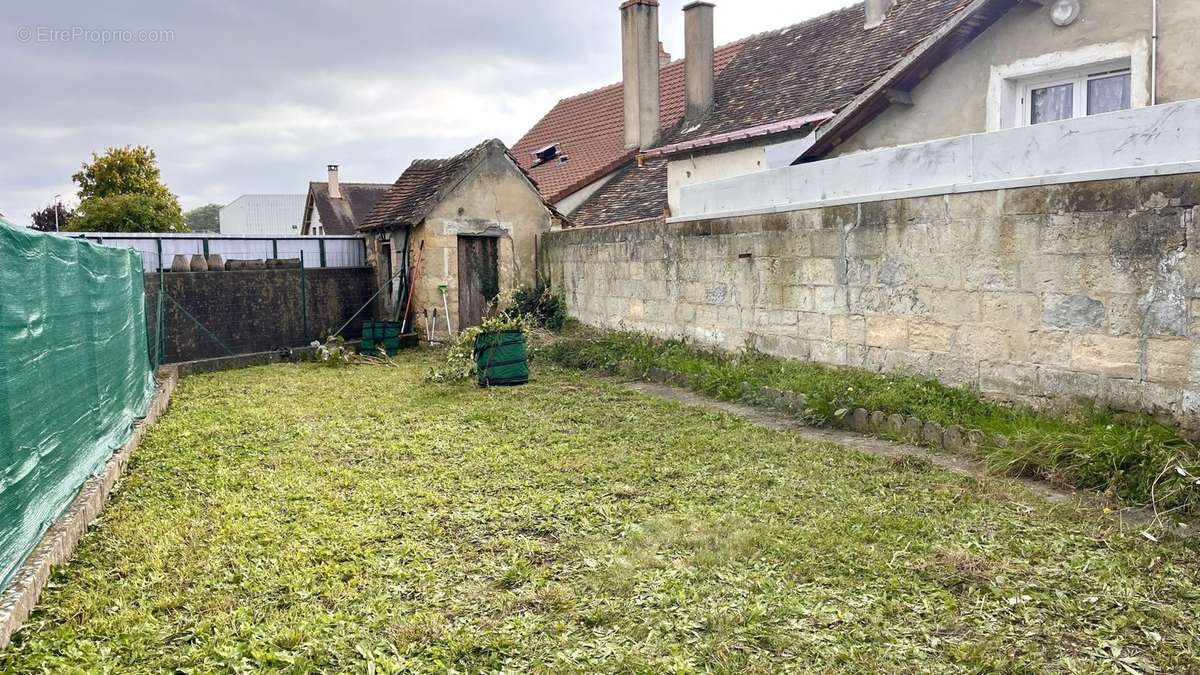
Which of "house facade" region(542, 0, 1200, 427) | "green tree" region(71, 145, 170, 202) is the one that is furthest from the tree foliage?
"house facade" region(542, 0, 1200, 427)

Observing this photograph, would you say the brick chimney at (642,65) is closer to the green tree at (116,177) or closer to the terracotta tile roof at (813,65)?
the terracotta tile roof at (813,65)

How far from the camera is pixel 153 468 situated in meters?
6.38

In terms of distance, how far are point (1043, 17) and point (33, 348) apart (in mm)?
9044

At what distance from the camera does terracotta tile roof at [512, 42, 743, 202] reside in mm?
18188

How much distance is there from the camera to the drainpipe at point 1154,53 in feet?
24.3

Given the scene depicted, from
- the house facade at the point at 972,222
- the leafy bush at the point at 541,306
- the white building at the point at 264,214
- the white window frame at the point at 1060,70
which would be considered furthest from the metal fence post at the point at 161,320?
the white building at the point at 264,214

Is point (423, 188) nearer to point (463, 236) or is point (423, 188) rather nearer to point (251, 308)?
point (463, 236)

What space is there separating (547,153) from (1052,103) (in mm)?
14846

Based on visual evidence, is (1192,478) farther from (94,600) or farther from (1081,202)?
(94,600)

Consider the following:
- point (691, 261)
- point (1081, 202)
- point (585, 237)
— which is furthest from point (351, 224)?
point (1081, 202)

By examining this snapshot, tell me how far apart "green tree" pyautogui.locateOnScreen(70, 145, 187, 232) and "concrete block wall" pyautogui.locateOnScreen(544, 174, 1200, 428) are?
25551 millimetres

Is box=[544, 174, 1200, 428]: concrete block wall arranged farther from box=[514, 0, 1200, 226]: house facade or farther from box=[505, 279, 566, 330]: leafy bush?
box=[505, 279, 566, 330]: leafy bush

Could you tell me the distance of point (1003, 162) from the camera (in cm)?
664

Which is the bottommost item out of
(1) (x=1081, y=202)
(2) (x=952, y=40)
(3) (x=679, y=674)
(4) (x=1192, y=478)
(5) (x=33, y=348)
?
(3) (x=679, y=674)
